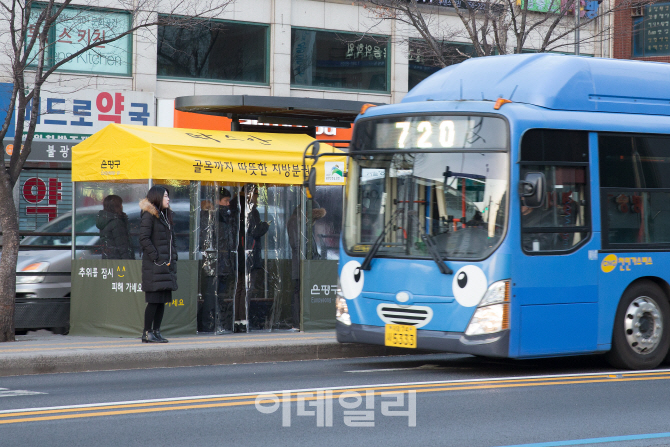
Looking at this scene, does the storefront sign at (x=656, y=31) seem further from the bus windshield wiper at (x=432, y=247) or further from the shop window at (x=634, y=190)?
the bus windshield wiper at (x=432, y=247)

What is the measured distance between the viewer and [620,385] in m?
8.86

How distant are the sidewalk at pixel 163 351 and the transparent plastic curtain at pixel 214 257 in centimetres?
54

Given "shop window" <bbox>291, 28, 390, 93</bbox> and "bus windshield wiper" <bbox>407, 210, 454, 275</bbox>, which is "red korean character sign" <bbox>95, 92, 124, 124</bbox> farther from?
"bus windshield wiper" <bbox>407, 210, 454, 275</bbox>

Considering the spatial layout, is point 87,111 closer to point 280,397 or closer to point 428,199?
point 428,199

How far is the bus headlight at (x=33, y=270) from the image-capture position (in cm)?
1336

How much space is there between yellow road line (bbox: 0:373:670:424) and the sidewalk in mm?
2802

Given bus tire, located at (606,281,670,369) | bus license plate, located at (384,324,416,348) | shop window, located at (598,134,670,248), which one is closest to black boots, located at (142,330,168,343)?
bus license plate, located at (384,324,416,348)

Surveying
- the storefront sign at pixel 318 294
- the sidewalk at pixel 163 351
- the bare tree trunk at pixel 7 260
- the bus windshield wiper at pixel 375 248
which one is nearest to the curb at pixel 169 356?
the sidewalk at pixel 163 351

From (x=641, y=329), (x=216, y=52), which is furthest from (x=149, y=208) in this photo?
(x=216, y=52)

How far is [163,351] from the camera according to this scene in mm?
10750

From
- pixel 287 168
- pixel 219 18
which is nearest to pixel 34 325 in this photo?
pixel 287 168

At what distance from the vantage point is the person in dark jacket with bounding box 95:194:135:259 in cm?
1325

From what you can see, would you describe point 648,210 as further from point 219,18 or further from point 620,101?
point 219,18

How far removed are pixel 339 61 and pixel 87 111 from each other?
695 cm
